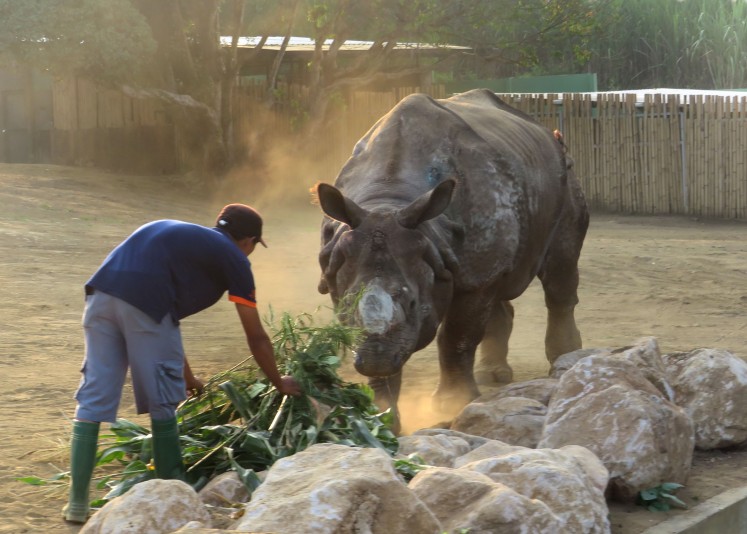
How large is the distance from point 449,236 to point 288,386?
6.87 ft

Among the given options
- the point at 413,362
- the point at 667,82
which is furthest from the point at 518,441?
the point at 667,82

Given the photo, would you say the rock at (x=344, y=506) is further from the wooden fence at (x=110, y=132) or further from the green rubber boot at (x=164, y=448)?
the wooden fence at (x=110, y=132)

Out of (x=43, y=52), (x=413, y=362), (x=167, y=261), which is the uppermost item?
(x=43, y=52)

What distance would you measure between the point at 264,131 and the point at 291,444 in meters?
17.4

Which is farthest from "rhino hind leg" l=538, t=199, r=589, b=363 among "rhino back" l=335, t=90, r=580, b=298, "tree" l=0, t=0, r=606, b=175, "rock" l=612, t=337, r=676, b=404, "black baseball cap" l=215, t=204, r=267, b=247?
"tree" l=0, t=0, r=606, b=175

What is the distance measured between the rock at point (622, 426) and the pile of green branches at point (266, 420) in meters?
0.89

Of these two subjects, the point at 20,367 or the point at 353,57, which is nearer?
the point at 20,367

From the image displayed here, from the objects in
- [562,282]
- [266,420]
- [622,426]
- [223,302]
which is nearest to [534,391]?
[622,426]

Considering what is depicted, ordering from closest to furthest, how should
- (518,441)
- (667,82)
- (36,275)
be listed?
(518,441)
(36,275)
(667,82)

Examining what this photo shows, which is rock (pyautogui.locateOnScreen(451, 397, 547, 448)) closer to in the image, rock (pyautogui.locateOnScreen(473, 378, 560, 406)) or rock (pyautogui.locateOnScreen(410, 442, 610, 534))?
rock (pyautogui.locateOnScreen(473, 378, 560, 406))

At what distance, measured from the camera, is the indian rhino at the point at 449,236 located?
20.9ft

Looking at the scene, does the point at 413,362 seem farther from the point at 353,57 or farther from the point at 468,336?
the point at 353,57

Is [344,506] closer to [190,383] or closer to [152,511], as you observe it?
[152,511]

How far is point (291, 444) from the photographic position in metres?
5.29
